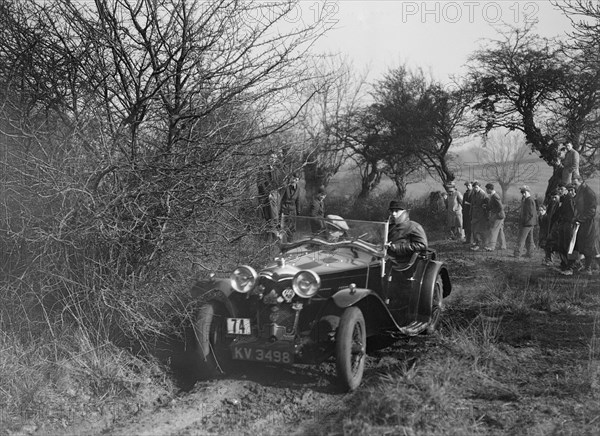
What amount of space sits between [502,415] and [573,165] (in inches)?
369

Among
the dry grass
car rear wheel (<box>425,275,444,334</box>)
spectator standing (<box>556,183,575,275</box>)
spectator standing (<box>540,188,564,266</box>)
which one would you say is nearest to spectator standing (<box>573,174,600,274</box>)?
spectator standing (<box>556,183,575,275</box>)

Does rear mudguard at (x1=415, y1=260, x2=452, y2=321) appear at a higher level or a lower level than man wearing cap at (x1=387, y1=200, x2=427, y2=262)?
lower

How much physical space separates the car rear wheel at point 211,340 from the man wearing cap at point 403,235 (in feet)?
7.26

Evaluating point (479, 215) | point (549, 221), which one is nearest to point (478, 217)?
point (479, 215)

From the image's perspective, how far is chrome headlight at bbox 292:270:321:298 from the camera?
537cm

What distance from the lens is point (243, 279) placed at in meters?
5.68

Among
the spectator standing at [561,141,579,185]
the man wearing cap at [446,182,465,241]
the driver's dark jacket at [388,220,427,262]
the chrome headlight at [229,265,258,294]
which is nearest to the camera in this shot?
the chrome headlight at [229,265,258,294]

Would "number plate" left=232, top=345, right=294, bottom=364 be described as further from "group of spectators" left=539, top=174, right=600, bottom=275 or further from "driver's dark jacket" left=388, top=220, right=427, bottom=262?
"group of spectators" left=539, top=174, right=600, bottom=275

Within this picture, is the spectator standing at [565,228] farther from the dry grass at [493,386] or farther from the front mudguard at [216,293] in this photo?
the front mudguard at [216,293]

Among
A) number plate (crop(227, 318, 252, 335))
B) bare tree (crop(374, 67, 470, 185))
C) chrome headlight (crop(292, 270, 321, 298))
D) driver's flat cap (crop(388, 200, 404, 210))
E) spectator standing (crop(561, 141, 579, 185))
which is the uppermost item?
bare tree (crop(374, 67, 470, 185))

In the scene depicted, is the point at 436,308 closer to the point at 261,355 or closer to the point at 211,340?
the point at 261,355

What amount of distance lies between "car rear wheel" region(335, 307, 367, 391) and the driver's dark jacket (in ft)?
5.10

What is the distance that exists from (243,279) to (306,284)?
66 cm

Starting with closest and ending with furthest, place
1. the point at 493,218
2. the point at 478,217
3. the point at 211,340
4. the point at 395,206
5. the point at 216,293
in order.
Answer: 1. the point at 211,340
2. the point at 216,293
3. the point at 395,206
4. the point at 493,218
5. the point at 478,217
